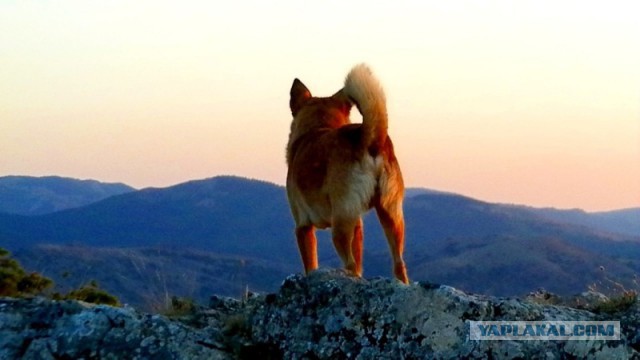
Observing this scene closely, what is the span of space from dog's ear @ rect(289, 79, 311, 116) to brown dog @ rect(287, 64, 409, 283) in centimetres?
146

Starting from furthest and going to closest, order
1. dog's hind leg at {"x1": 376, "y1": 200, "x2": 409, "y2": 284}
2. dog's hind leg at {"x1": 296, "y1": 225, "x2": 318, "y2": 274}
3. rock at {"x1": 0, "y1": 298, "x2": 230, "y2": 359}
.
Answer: dog's hind leg at {"x1": 296, "y1": 225, "x2": 318, "y2": 274} < dog's hind leg at {"x1": 376, "y1": 200, "x2": 409, "y2": 284} < rock at {"x1": 0, "y1": 298, "x2": 230, "y2": 359}

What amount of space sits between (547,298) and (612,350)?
9.94ft

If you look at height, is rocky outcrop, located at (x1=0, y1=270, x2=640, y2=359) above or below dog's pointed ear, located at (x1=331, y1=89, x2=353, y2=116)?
below

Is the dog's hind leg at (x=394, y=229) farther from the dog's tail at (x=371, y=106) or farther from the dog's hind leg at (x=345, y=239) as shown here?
the dog's tail at (x=371, y=106)

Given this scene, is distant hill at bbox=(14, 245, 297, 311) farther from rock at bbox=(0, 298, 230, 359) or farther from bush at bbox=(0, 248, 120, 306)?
rock at bbox=(0, 298, 230, 359)

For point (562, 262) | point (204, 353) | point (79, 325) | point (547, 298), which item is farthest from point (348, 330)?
point (562, 262)

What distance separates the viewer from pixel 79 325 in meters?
7.41

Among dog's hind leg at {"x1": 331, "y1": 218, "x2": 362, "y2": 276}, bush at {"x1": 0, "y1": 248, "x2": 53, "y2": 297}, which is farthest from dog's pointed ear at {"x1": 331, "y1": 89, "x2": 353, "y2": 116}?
bush at {"x1": 0, "y1": 248, "x2": 53, "y2": 297}

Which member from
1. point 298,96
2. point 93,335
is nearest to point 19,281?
point 298,96

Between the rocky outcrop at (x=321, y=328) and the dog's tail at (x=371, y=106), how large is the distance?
161 centimetres

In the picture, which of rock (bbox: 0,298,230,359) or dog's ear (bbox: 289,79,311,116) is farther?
dog's ear (bbox: 289,79,311,116)

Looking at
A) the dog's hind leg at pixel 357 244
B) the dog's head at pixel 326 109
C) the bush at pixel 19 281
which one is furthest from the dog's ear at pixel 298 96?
the bush at pixel 19 281

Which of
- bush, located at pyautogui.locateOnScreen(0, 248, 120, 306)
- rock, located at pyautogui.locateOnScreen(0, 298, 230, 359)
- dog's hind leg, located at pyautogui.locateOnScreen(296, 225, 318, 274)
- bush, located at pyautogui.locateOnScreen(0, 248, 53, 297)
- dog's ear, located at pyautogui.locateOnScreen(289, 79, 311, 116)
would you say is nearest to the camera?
rock, located at pyautogui.locateOnScreen(0, 298, 230, 359)

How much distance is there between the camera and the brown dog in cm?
873
